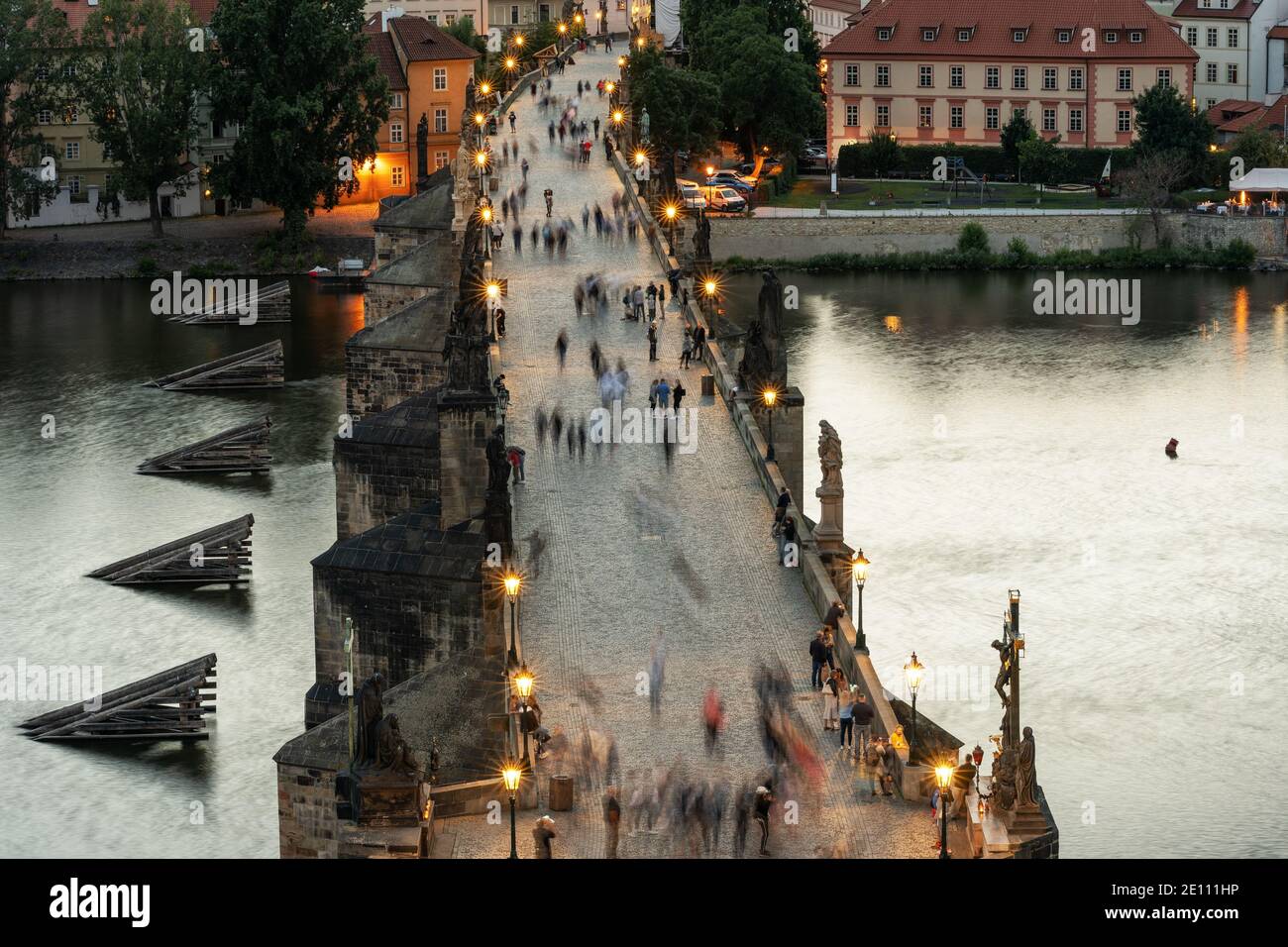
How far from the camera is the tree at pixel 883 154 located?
6590 inches

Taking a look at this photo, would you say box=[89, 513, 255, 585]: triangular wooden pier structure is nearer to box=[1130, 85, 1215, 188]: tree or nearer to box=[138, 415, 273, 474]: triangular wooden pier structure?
box=[138, 415, 273, 474]: triangular wooden pier structure

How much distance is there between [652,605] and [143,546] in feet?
123

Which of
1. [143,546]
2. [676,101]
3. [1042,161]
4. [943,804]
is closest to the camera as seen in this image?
[943,804]

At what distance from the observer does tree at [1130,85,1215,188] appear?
161 metres

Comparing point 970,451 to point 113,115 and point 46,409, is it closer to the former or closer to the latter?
point 46,409

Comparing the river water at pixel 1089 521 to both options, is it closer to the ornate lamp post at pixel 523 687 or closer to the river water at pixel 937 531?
the river water at pixel 937 531

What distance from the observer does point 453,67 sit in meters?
171

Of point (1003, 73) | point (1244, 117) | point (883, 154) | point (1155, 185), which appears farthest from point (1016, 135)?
point (1244, 117)

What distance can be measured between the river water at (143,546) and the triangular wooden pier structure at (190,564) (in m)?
0.89

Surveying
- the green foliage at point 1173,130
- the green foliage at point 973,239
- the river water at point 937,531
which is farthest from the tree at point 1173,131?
the river water at point 937,531

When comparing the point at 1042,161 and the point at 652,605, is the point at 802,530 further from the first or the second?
the point at 1042,161

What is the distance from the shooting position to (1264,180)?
15700cm
